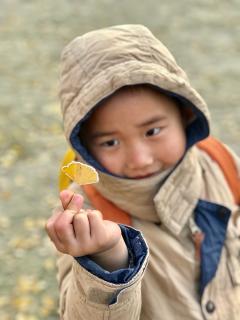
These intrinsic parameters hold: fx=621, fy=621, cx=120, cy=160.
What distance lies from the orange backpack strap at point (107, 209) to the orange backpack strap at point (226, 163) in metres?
0.41

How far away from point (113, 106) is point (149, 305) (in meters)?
0.61

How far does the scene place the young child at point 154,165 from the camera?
178cm

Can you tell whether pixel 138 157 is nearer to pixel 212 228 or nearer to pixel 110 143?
pixel 110 143

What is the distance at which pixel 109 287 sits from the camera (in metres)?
1.44

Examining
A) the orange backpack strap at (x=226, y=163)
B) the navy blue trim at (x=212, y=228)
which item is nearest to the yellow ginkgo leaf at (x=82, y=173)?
the navy blue trim at (x=212, y=228)

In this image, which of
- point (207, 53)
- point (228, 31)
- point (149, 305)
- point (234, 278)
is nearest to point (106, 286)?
point (149, 305)

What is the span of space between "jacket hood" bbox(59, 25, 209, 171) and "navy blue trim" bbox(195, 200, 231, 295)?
1.09 feet

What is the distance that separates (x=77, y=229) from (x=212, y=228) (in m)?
0.74

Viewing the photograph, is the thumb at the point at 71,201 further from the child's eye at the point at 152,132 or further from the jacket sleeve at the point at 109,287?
the child's eye at the point at 152,132

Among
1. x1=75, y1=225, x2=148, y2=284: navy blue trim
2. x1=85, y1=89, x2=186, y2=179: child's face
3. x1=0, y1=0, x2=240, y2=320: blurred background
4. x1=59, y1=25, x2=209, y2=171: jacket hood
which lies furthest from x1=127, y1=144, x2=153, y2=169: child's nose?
x1=0, y1=0, x2=240, y2=320: blurred background

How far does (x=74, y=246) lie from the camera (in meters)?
1.37

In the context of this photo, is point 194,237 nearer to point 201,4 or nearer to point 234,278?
point 234,278

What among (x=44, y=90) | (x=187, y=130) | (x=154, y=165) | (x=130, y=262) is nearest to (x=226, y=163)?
(x=187, y=130)

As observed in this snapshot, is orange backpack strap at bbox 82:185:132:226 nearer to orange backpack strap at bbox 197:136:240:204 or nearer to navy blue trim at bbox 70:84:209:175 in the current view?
navy blue trim at bbox 70:84:209:175
